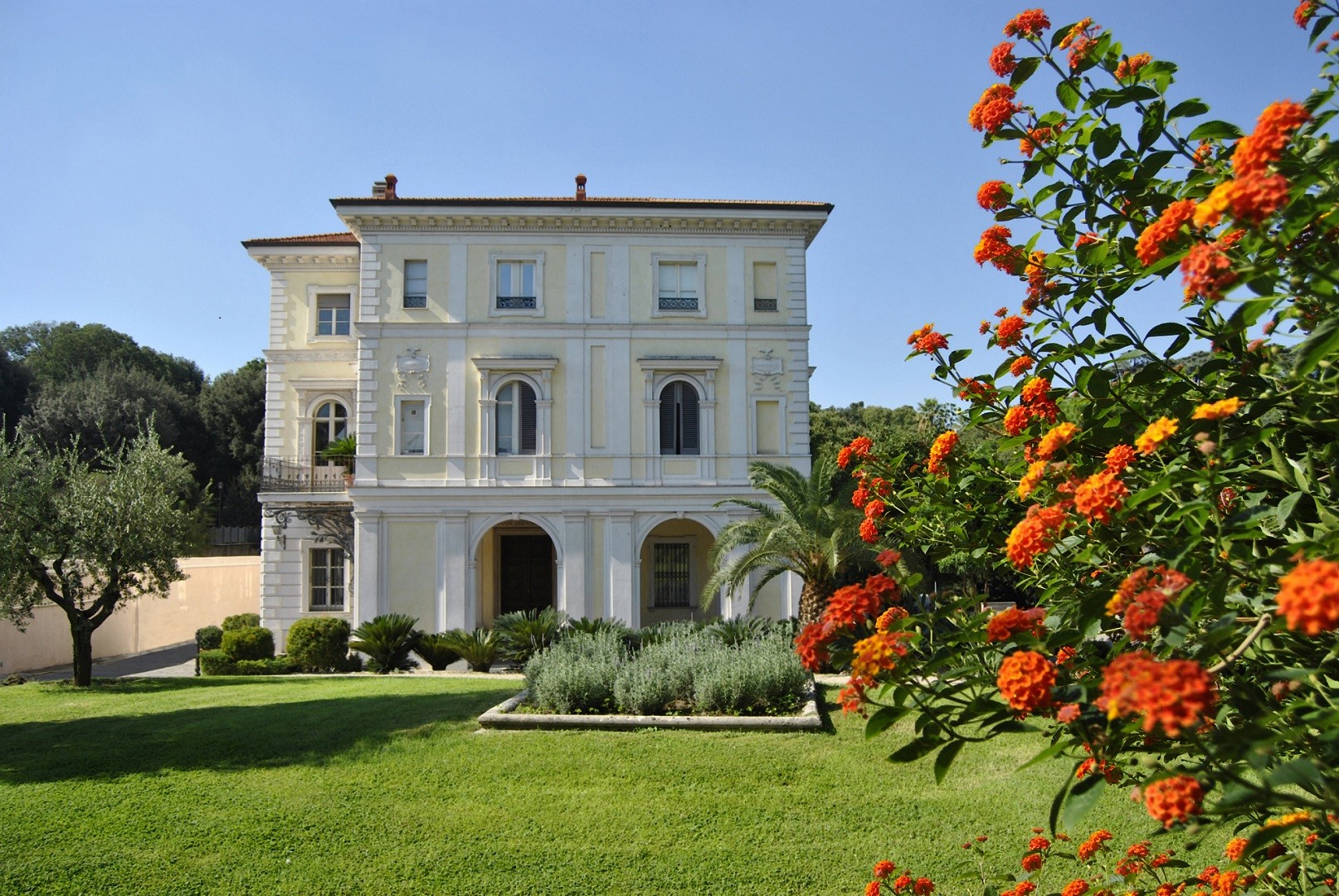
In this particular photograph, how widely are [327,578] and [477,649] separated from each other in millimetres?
8328

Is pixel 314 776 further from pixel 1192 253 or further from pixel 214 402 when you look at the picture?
pixel 214 402

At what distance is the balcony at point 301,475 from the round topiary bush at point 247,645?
15.9 ft

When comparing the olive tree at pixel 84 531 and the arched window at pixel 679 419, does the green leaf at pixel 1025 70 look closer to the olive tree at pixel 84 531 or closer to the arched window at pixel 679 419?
the olive tree at pixel 84 531

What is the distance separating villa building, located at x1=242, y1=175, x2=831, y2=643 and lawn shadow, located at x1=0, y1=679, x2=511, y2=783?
9.79 m

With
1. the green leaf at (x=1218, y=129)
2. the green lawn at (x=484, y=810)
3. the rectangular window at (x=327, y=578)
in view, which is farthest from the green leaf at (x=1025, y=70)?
the rectangular window at (x=327, y=578)

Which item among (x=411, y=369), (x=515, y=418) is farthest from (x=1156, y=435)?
(x=411, y=369)

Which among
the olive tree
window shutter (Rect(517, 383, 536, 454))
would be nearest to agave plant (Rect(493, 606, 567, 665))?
window shutter (Rect(517, 383, 536, 454))

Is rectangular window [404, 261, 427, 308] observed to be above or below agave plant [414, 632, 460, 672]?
above

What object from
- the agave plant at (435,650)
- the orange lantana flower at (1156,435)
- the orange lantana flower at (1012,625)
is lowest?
the agave plant at (435,650)

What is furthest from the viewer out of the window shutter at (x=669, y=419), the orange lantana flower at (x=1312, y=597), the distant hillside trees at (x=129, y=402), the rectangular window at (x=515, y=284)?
the distant hillside trees at (x=129, y=402)

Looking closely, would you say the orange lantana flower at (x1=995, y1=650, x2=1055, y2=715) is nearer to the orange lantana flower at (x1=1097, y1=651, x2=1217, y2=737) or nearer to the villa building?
the orange lantana flower at (x1=1097, y1=651, x2=1217, y2=737)

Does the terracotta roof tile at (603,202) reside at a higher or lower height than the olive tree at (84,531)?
higher

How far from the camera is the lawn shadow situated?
9.29 meters

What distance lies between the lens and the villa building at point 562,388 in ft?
75.9
